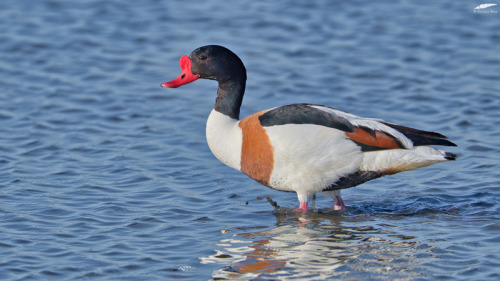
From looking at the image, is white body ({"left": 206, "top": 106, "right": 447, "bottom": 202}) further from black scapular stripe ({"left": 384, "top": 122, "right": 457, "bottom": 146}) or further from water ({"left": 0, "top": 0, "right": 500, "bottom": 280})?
water ({"left": 0, "top": 0, "right": 500, "bottom": 280})

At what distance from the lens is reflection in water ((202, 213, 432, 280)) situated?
19.7 ft

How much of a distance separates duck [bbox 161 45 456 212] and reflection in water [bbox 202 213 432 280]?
1.26 feet

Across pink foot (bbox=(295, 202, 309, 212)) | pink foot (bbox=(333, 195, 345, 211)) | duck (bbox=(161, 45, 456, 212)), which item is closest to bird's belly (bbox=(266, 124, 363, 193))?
duck (bbox=(161, 45, 456, 212))

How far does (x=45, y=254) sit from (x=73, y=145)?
9.48 ft

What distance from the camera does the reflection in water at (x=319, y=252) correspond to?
5996 mm

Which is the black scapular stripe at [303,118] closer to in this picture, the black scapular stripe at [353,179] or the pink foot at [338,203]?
the black scapular stripe at [353,179]

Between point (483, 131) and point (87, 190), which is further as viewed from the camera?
point (483, 131)

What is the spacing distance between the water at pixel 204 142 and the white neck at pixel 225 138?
19.3 inches

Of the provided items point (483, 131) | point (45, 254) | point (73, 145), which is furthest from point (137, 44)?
point (45, 254)

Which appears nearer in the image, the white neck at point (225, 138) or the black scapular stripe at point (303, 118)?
the black scapular stripe at point (303, 118)

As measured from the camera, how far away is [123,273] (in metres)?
6.06

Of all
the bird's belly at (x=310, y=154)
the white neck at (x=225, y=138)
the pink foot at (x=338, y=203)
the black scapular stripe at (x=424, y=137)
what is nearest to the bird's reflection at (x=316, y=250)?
the pink foot at (x=338, y=203)

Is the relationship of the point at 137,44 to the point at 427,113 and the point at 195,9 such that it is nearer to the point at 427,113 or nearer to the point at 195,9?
the point at 195,9

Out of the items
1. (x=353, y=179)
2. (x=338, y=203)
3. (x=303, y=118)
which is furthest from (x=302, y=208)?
(x=303, y=118)
